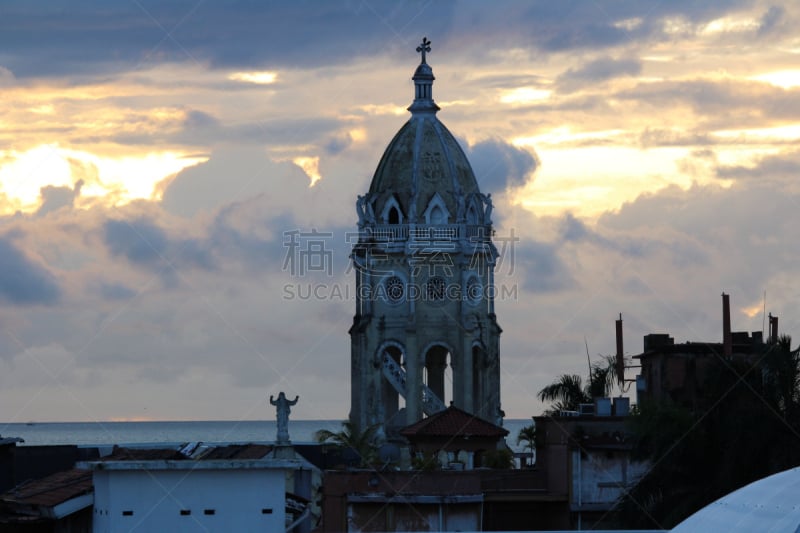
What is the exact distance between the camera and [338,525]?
198 feet

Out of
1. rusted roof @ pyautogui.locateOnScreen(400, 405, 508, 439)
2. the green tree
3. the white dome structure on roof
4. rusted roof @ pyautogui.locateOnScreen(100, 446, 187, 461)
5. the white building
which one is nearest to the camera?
the white dome structure on roof

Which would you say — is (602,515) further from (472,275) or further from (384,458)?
(472,275)

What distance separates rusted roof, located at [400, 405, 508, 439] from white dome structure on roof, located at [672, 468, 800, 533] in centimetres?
3784

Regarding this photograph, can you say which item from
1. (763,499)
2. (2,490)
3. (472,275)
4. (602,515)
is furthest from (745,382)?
(472,275)

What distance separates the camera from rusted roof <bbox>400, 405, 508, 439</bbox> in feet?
238

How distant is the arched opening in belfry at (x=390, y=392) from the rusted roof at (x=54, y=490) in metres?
41.8

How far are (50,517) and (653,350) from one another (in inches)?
1277

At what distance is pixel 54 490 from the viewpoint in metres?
53.2

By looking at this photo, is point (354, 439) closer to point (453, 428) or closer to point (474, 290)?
point (474, 290)

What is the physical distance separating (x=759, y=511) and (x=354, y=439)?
56745 millimetres

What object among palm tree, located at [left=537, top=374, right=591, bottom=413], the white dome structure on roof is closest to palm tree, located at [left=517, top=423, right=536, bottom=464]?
palm tree, located at [left=537, top=374, right=591, bottom=413]

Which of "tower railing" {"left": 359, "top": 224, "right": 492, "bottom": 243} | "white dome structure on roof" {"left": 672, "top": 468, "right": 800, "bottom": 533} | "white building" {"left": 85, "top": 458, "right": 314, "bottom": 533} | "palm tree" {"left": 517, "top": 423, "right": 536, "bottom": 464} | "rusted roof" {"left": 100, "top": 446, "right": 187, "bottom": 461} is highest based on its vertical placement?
"tower railing" {"left": 359, "top": 224, "right": 492, "bottom": 243}

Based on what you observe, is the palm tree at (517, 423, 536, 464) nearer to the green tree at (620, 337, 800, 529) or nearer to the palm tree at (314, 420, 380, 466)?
the palm tree at (314, 420, 380, 466)

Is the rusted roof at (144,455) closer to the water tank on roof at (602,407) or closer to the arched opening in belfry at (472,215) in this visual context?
the water tank on roof at (602,407)
